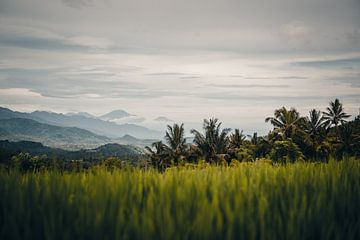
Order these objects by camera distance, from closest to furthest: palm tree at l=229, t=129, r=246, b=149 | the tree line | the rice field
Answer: the rice field
the tree line
palm tree at l=229, t=129, r=246, b=149

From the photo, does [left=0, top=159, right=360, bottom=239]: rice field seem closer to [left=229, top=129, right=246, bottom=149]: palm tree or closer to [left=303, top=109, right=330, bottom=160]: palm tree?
[left=303, top=109, right=330, bottom=160]: palm tree

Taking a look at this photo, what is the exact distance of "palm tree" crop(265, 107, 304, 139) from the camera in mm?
55594

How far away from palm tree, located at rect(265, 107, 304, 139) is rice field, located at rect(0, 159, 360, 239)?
53.7m

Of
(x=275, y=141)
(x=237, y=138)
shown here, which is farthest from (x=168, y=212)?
(x=237, y=138)

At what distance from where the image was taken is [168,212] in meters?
2.57

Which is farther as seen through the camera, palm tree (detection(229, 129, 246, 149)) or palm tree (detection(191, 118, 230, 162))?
palm tree (detection(229, 129, 246, 149))

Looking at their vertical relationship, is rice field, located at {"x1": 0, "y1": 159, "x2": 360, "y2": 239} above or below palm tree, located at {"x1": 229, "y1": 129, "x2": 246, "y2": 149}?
below

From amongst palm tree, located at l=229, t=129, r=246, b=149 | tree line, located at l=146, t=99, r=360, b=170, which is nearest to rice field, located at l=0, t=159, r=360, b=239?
tree line, located at l=146, t=99, r=360, b=170

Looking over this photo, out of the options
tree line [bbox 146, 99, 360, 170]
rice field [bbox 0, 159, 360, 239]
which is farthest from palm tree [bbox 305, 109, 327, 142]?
rice field [bbox 0, 159, 360, 239]

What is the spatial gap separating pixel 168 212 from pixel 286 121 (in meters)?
56.5

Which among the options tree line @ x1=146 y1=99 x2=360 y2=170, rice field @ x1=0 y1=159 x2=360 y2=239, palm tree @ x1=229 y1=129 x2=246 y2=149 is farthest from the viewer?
palm tree @ x1=229 y1=129 x2=246 y2=149

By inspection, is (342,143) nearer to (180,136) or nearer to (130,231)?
(180,136)

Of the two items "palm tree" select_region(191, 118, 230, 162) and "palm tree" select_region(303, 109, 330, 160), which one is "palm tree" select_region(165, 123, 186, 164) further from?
"palm tree" select_region(303, 109, 330, 160)

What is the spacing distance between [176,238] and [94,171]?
2.95m
